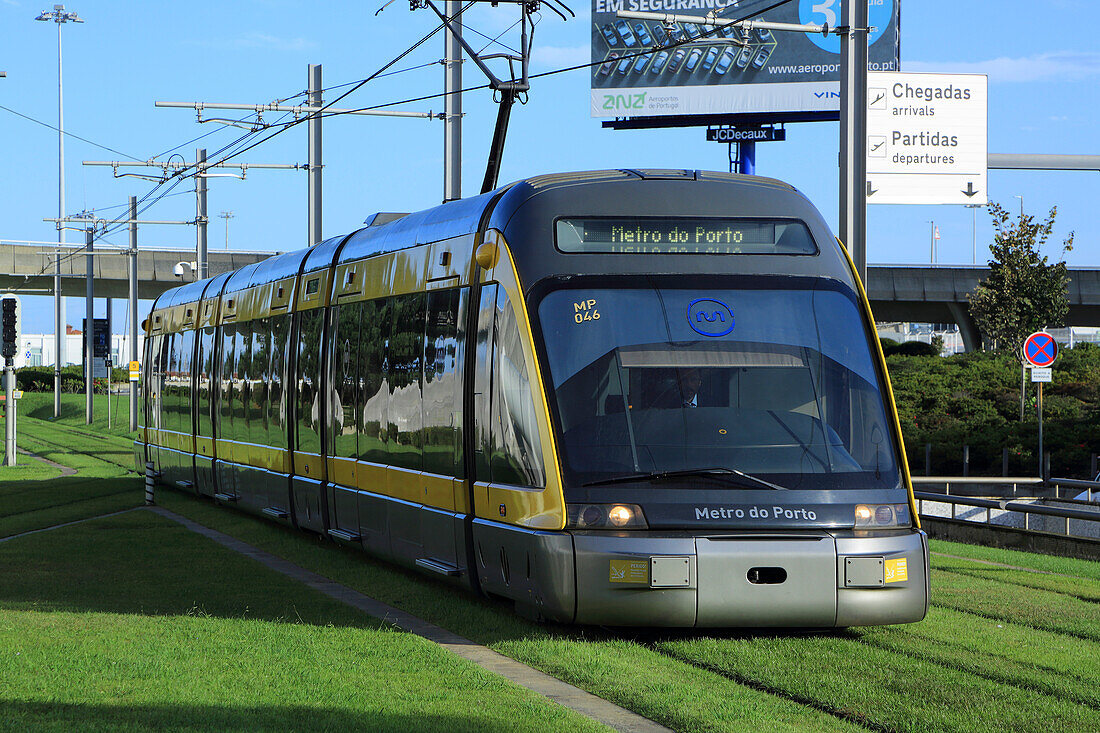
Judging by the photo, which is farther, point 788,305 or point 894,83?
point 894,83

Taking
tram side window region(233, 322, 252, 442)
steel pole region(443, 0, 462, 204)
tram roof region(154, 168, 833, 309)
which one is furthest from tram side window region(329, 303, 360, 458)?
steel pole region(443, 0, 462, 204)

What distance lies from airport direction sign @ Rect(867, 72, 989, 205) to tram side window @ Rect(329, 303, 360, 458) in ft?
94.8

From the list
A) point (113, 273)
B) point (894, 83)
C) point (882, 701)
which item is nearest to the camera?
point (882, 701)

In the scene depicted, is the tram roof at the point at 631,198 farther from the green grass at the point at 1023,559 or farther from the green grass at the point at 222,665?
the green grass at the point at 1023,559

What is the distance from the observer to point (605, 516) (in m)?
9.73

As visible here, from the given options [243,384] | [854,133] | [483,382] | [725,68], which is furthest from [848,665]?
[725,68]

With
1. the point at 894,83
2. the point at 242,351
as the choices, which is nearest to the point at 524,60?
the point at 242,351

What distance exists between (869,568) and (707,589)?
1059 mm

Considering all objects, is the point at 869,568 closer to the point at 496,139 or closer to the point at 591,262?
the point at 591,262

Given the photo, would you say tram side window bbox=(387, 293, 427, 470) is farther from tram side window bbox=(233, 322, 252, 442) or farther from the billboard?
the billboard

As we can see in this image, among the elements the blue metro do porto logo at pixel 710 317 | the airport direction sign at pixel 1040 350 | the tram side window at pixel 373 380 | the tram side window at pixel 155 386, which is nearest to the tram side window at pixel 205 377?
the tram side window at pixel 155 386

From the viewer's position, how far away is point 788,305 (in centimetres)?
1037

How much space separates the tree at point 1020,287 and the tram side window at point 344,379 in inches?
1457

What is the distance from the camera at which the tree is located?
4841 cm
